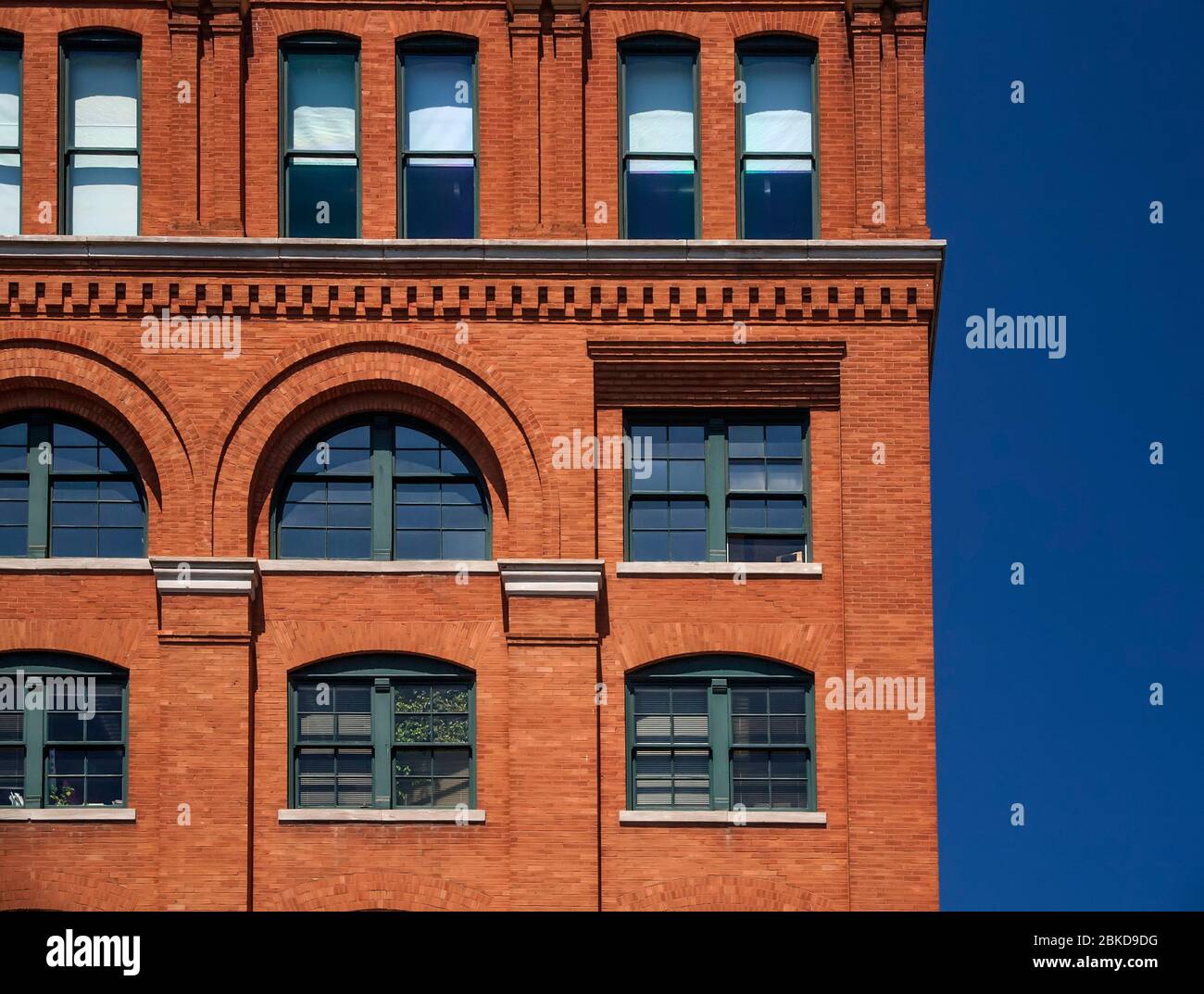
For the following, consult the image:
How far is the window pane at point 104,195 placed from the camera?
1270 inches

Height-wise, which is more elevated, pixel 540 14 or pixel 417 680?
pixel 540 14

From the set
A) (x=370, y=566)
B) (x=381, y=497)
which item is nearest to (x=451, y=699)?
(x=370, y=566)

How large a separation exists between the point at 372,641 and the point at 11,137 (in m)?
8.19

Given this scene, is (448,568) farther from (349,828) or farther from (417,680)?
(349,828)

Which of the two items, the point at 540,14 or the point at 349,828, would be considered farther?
the point at 540,14

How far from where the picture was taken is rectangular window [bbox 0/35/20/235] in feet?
106

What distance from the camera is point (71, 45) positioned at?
32625 mm

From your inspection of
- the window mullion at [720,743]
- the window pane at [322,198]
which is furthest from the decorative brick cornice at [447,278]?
the window mullion at [720,743]

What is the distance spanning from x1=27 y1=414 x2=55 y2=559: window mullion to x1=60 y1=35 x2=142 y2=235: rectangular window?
8.60 feet

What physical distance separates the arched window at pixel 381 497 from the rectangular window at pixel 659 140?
3931mm

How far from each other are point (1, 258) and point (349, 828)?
27.8ft
